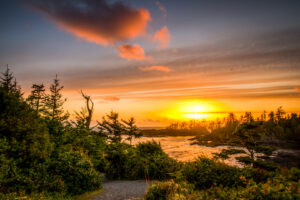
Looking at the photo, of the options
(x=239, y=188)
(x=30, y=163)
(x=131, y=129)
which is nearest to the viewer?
(x=239, y=188)

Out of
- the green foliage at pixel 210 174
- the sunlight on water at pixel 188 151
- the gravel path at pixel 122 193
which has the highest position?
the green foliage at pixel 210 174

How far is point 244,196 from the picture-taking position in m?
4.00

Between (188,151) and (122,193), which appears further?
(188,151)

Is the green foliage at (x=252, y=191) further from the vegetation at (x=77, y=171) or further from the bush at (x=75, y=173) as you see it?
the bush at (x=75, y=173)

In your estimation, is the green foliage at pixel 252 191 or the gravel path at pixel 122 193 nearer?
the green foliage at pixel 252 191

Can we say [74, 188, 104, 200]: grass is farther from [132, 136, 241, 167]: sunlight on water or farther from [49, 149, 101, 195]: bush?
[132, 136, 241, 167]: sunlight on water

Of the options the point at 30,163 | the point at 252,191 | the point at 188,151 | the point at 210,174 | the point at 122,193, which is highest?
the point at 252,191

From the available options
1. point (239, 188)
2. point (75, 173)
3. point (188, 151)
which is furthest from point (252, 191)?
point (188, 151)

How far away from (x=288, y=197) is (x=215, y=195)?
2.57 m

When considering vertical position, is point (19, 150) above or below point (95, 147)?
above

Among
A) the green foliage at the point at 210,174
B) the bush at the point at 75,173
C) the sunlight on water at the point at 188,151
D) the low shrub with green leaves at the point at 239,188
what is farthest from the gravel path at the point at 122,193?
the sunlight on water at the point at 188,151

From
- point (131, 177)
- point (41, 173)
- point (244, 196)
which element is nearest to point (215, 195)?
point (244, 196)

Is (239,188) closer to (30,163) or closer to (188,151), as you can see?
(30,163)

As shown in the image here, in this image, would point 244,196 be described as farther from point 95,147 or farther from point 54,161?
point 95,147
